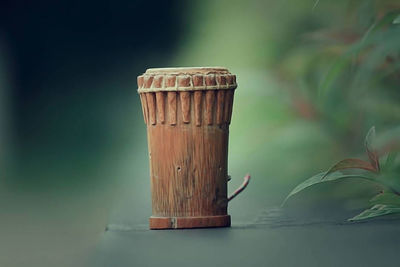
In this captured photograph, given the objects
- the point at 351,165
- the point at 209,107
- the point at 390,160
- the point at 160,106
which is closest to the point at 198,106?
the point at 209,107

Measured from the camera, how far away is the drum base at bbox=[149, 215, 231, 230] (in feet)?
14.7

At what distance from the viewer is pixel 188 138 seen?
176 inches

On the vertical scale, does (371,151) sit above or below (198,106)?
below

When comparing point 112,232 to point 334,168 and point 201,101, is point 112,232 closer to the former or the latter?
point 201,101

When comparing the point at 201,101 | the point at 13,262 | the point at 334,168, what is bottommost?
the point at 13,262

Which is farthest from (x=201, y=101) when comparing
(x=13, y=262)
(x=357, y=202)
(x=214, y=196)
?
(x=357, y=202)

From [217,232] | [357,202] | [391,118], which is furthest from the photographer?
[391,118]

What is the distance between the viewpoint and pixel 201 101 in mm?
4457

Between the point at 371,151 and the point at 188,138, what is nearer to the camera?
the point at 188,138

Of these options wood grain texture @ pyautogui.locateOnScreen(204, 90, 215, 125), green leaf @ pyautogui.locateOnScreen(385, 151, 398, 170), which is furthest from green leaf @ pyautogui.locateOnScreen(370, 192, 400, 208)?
wood grain texture @ pyautogui.locateOnScreen(204, 90, 215, 125)

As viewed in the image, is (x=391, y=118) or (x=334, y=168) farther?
(x=391, y=118)

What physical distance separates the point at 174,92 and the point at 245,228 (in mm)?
647

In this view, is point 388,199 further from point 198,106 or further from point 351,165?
point 198,106

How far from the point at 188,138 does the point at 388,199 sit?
912 millimetres
